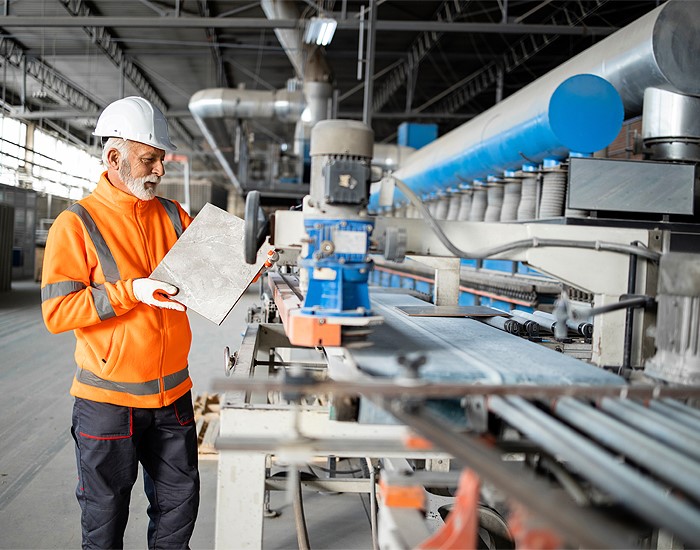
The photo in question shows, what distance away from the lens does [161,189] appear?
1905cm

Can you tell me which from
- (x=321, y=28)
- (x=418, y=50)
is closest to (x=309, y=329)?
(x=321, y=28)

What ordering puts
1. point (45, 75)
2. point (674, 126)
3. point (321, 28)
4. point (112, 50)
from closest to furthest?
point (674, 126) → point (321, 28) → point (112, 50) → point (45, 75)

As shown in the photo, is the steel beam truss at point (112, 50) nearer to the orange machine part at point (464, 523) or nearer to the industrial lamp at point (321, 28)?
the industrial lamp at point (321, 28)

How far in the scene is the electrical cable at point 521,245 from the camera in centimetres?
142

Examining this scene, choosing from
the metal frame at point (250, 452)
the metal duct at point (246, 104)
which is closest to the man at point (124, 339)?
the metal frame at point (250, 452)

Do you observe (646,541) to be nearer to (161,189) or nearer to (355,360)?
(355,360)

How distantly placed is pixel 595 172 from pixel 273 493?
1.93 metres

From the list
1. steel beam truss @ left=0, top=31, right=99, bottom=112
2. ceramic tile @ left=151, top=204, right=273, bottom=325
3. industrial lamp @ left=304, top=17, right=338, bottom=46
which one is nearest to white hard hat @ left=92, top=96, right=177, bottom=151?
ceramic tile @ left=151, top=204, right=273, bottom=325

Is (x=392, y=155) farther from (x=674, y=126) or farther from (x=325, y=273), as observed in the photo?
(x=325, y=273)

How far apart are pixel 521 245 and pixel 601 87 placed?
1249 millimetres

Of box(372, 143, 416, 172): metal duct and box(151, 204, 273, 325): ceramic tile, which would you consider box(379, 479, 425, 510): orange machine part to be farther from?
box(372, 143, 416, 172): metal duct

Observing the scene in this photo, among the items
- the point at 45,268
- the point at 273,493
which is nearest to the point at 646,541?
the point at 273,493

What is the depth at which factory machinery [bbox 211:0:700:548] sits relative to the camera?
0.83 m

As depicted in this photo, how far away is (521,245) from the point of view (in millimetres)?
1450
